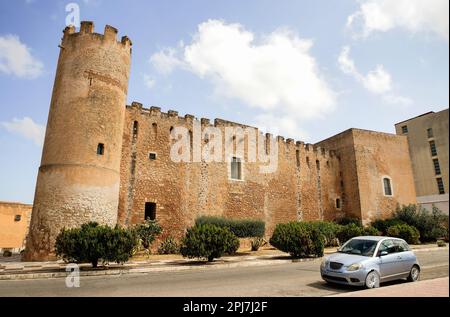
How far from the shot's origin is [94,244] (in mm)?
10047

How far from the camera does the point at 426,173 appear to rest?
36.5m

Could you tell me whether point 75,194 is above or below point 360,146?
below

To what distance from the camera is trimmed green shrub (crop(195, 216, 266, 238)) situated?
17.6 m

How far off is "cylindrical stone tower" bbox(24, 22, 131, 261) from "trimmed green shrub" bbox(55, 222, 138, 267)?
293cm

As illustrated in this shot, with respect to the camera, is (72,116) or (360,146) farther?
(360,146)

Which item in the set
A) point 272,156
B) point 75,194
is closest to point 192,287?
point 75,194

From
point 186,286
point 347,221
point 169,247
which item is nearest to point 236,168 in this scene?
point 169,247

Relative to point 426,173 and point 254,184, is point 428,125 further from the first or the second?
point 254,184

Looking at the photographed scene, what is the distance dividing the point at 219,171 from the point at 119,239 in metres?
10.5

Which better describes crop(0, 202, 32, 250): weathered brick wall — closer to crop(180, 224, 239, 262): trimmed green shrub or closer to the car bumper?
crop(180, 224, 239, 262): trimmed green shrub

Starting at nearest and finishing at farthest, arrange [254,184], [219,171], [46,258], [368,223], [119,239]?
[119,239], [46,258], [219,171], [254,184], [368,223]

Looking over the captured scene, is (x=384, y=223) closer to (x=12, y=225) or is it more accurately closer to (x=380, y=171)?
(x=380, y=171)

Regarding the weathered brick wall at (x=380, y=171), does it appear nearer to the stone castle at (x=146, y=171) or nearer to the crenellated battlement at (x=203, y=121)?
the stone castle at (x=146, y=171)
